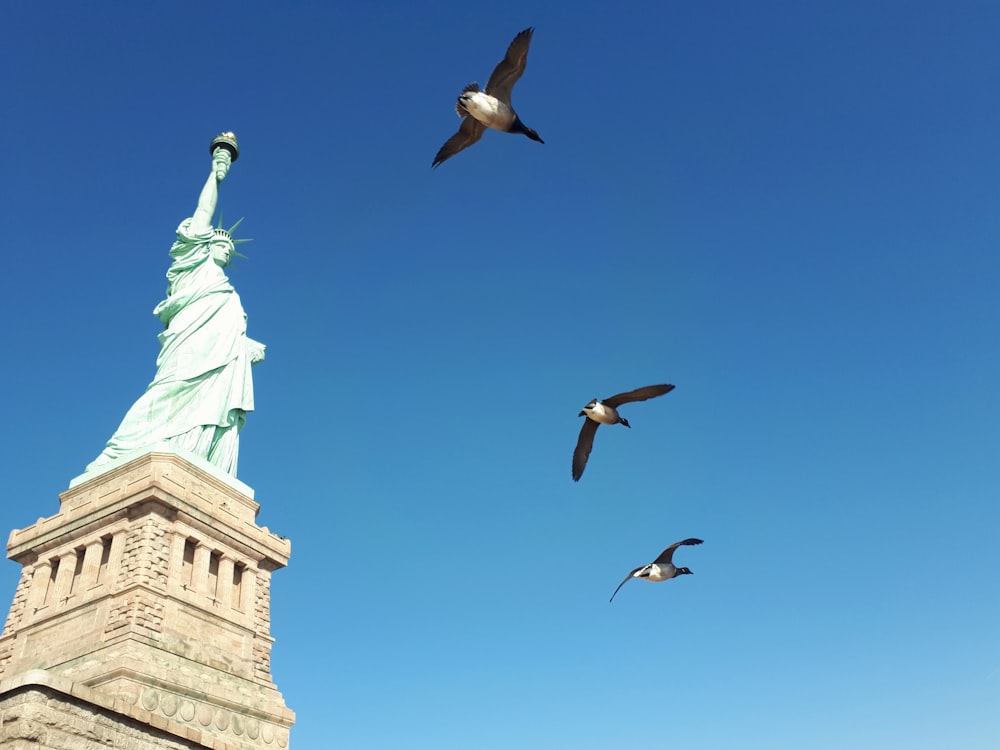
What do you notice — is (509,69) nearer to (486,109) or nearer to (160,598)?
(486,109)

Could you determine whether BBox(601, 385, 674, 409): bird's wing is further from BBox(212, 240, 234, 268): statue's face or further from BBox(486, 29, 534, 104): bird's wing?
BBox(212, 240, 234, 268): statue's face

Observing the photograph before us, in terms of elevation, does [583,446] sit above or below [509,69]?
below

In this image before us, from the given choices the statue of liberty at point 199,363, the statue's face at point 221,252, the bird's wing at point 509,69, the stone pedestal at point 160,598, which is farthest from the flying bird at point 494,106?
the statue's face at point 221,252

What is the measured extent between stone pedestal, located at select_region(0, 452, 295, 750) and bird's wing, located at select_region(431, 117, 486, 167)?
17052mm

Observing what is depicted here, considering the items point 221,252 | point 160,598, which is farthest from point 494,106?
point 221,252

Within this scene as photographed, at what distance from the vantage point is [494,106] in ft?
33.7

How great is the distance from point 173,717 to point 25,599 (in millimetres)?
8704

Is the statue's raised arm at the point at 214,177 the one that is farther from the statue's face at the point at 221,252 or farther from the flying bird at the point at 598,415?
the flying bird at the point at 598,415

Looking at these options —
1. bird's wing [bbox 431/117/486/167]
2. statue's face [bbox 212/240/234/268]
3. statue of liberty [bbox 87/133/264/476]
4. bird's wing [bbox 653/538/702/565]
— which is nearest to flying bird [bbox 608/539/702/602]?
bird's wing [bbox 653/538/702/565]

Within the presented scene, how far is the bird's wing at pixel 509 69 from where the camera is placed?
34.2 ft

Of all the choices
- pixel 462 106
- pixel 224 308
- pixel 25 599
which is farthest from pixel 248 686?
pixel 462 106

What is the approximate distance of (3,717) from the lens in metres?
15.5

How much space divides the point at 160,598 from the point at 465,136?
20886 mm

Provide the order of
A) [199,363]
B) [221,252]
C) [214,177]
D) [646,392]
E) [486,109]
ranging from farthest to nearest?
[214,177]
[221,252]
[199,363]
[646,392]
[486,109]
